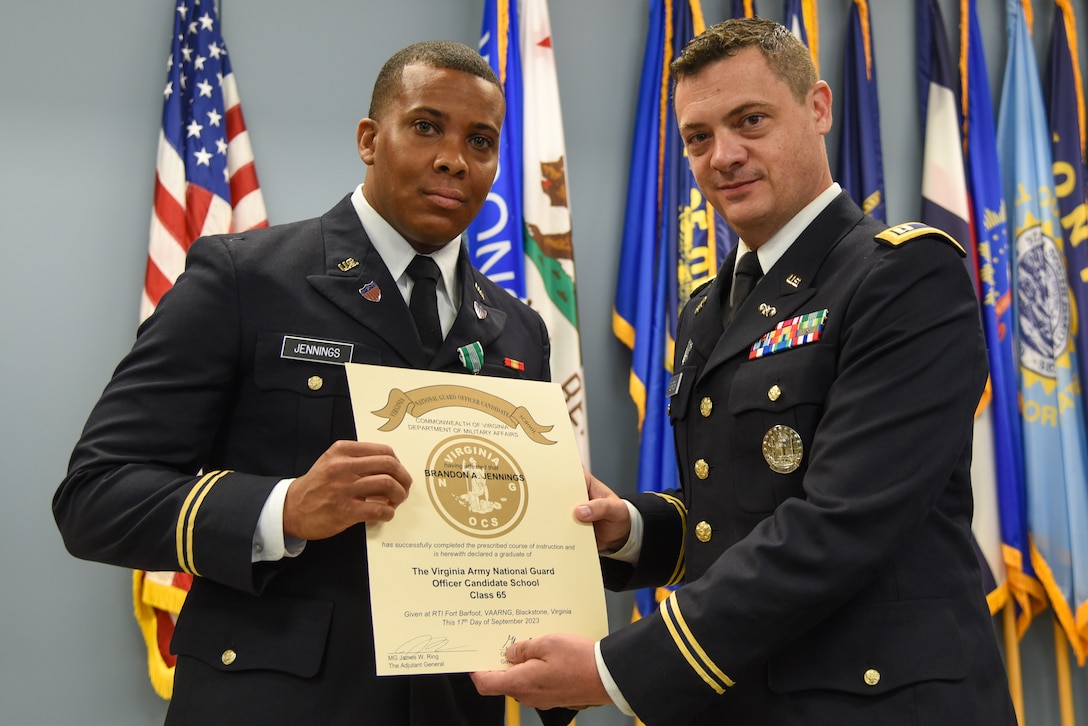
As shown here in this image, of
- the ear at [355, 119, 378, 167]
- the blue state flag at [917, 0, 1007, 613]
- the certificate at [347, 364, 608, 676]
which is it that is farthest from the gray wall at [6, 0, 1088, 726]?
the certificate at [347, 364, 608, 676]

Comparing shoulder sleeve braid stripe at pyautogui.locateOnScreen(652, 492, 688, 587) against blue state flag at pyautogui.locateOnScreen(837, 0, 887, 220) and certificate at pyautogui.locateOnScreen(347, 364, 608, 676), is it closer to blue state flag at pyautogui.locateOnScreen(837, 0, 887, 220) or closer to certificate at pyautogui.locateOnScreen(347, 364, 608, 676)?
certificate at pyautogui.locateOnScreen(347, 364, 608, 676)

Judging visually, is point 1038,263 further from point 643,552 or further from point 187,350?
point 187,350

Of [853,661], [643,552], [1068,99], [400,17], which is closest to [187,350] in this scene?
[643,552]

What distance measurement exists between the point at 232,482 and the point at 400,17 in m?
2.68

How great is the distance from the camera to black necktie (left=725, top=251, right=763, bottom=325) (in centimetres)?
187

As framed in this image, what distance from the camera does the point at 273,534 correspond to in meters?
1.47

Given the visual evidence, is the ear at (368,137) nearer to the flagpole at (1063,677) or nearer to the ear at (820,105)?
the ear at (820,105)

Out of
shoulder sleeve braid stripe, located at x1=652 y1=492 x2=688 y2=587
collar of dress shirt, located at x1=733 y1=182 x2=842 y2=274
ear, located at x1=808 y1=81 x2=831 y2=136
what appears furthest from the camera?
shoulder sleeve braid stripe, located at x1=652 y1=492 x2=688 y2=587

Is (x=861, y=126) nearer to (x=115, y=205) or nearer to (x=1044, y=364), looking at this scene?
(x=1044, y=364)

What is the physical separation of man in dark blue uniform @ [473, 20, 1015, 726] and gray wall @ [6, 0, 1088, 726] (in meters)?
2.05

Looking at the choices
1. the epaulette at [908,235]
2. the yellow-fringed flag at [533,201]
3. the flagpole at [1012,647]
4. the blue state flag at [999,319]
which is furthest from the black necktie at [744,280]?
the flagpole at [1012,647]

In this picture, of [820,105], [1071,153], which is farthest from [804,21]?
[820,105]

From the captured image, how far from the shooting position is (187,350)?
1600 mm

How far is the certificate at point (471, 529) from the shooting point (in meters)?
1.45
